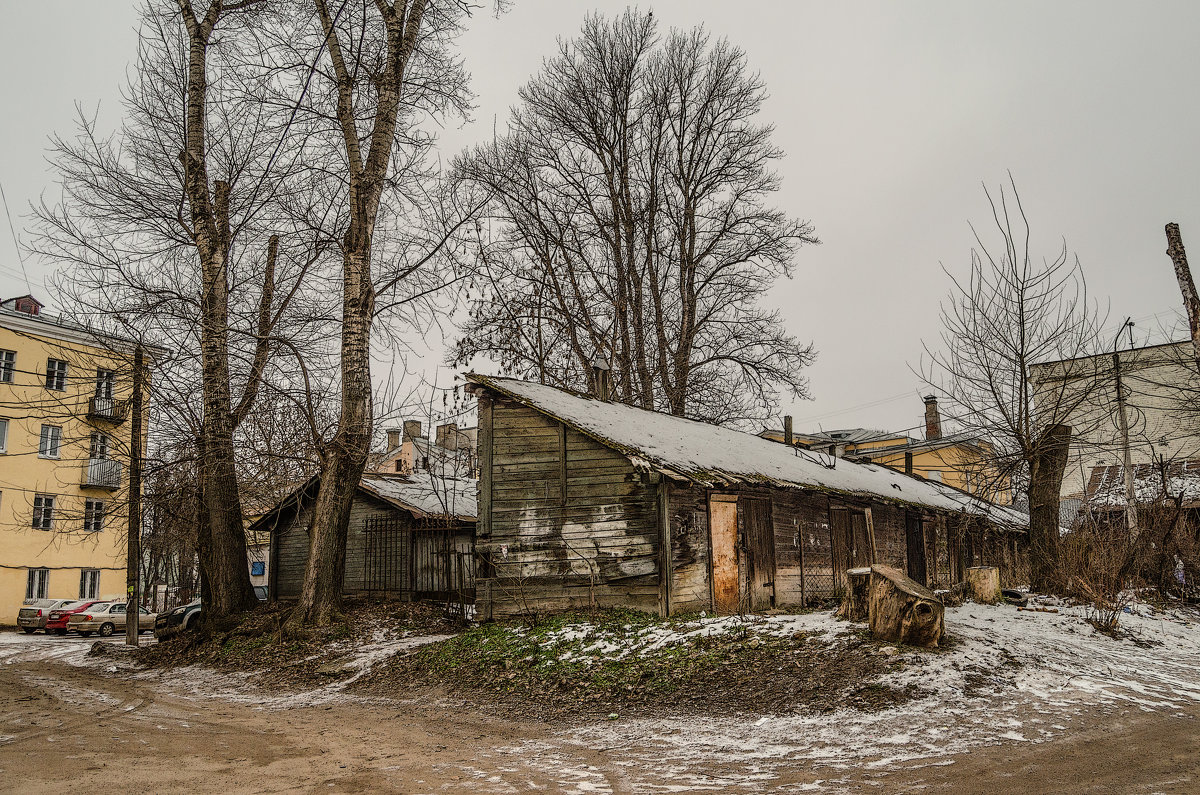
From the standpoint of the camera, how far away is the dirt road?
6.14 meters

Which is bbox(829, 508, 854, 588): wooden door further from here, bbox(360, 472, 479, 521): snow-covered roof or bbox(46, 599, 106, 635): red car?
bbox(46, 599, 106, 635): red car

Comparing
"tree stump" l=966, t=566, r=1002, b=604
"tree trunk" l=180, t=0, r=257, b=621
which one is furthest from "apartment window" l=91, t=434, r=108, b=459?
"tree stump" l=966, t=566, r=1002, b=604

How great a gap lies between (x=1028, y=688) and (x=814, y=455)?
18.4 meters

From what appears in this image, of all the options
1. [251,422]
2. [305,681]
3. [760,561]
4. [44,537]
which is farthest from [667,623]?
[44,537]

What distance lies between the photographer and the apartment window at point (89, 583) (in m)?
32.7

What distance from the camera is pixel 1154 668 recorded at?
1005 centimetres

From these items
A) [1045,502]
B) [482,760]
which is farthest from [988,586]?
[482,760]

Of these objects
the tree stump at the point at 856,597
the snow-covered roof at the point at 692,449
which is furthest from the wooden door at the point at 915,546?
the tree stump at the point at 856,597

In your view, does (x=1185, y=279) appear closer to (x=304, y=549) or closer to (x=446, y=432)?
(x=446, y=432)

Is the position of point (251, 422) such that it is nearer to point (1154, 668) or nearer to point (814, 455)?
point (1154, 668)

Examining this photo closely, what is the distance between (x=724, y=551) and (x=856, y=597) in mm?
4397

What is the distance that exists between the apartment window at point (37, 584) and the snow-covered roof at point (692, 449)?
24521 millimetres

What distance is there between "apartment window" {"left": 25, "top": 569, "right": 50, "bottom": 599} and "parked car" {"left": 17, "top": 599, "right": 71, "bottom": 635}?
10.7 ft

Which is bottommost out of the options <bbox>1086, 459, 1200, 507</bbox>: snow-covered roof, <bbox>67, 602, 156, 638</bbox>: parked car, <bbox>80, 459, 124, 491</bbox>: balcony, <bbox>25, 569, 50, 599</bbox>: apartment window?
<bbox>67, 602, 156, 638</bbox>: parked car
